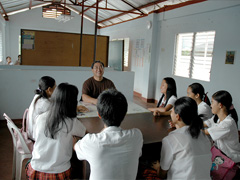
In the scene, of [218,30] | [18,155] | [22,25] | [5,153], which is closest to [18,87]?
[5,153]

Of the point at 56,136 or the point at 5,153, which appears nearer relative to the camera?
the point at 56,136

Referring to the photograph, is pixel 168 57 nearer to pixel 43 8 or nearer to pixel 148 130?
pixel 148 130

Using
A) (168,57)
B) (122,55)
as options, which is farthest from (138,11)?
(168,57)

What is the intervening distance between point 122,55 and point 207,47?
12.5 ft

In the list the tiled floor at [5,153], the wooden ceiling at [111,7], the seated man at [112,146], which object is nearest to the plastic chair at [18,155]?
the tiled floor at [5,153]

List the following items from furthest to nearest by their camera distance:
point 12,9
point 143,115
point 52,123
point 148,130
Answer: point 12,9 < point 143,115 < point 148,130 < point 52,123

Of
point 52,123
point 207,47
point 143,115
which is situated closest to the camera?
point 52,123

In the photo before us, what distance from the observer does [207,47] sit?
15.3 ft

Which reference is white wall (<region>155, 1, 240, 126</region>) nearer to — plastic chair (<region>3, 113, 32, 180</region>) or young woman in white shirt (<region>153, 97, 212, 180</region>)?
young woman in white shirt (<region>153, 97, 212, 180</region>)

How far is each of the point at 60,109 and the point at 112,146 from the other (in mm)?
497

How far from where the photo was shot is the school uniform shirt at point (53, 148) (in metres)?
1.40

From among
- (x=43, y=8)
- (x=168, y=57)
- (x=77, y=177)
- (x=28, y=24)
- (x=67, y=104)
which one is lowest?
(x=77, y=177)

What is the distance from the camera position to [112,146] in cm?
108

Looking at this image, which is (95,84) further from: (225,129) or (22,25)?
(22,25)
